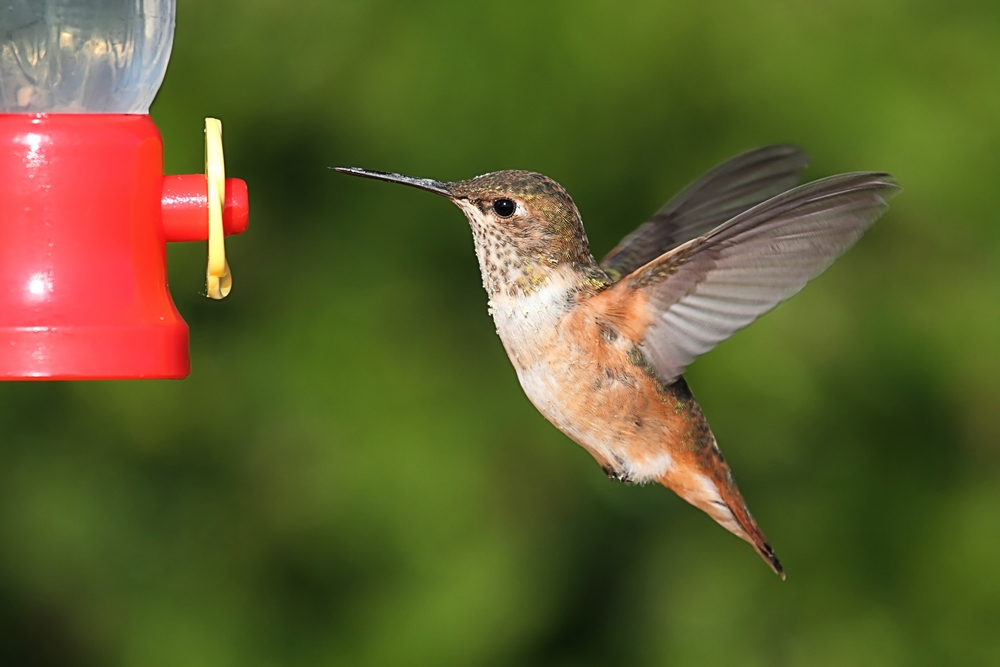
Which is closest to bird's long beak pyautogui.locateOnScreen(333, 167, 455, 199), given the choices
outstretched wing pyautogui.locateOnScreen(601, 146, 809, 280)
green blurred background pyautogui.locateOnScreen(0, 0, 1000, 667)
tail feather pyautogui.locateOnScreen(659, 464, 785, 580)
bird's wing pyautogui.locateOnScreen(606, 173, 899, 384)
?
bird's wing pyautogui.locateOnScreen(606, 173, 899, 384)

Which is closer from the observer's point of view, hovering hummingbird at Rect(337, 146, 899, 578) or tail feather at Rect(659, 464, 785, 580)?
hovering hummingbird at Rect(337, 146, 899, 578)

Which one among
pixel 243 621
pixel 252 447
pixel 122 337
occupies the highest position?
pixel 122 337

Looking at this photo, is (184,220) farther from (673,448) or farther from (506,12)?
(506,12)

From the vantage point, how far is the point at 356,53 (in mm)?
4262

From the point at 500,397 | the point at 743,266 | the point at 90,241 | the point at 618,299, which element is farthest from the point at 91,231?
the point at 500,397

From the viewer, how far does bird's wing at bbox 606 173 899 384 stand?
2498mm

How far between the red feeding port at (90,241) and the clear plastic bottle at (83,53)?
20 cm

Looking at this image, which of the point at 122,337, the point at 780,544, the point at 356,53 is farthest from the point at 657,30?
the point at 122,337

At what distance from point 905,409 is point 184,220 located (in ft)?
8.86

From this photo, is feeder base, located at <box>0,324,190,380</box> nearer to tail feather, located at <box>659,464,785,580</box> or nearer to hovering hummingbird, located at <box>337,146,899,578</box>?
hovering hummingbird, located at <box>337,146,899,578</box>

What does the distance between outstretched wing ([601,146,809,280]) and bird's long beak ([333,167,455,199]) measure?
0.70 m

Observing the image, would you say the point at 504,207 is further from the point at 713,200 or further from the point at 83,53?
the point at 83,53

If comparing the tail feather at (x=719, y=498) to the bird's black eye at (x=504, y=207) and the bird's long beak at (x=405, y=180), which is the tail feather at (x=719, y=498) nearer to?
the bird's black eye at (x=504, y=207)

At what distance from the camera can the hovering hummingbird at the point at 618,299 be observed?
2646 mm
